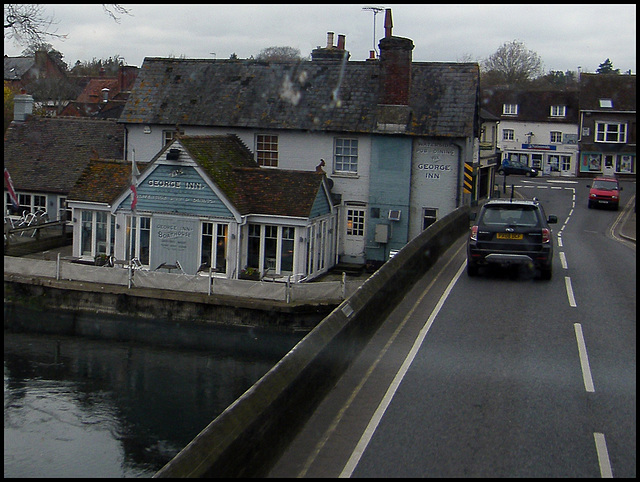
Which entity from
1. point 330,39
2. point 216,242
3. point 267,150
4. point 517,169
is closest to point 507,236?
point 216,242

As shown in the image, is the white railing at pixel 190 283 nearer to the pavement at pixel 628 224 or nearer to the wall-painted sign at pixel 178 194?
the wall-painted sign at pixel 178 194

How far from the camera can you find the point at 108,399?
1889 centimetres

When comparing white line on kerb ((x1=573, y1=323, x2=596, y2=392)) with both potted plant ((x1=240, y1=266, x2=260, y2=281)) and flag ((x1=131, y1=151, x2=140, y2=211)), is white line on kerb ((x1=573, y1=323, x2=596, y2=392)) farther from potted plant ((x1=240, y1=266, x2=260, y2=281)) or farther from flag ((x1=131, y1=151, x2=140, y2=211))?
flag ((x1=131, y1=151, x2=140, y2=211))

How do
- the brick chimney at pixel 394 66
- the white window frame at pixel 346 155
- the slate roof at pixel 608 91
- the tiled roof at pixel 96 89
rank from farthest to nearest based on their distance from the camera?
the tiled roof at pixel 96 89 → the slate roof at pixel 608 91 → the white window frame at pixel 346 155 → the brick chimney at pixel 394 66

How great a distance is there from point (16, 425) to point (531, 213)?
12117mm

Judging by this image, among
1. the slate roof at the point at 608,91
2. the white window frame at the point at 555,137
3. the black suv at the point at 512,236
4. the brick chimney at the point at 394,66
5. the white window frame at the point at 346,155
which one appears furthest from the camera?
the white window frame at the point at 555,137

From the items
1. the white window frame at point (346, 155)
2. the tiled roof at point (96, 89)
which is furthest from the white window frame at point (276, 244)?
the tiled roof at point (96, 89)

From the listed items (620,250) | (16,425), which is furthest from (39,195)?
(620,250)

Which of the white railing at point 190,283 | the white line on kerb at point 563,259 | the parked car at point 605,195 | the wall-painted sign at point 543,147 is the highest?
the wall-painted sign at point 543,147

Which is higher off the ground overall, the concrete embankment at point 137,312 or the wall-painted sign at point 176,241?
the wall-painted sign at point 176,241

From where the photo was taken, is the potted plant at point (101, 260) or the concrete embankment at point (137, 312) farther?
the potted plant at point (101, 260)

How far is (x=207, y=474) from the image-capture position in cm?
595

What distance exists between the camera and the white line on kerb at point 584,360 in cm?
971

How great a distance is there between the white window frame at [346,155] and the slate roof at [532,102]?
3396 centimetres
